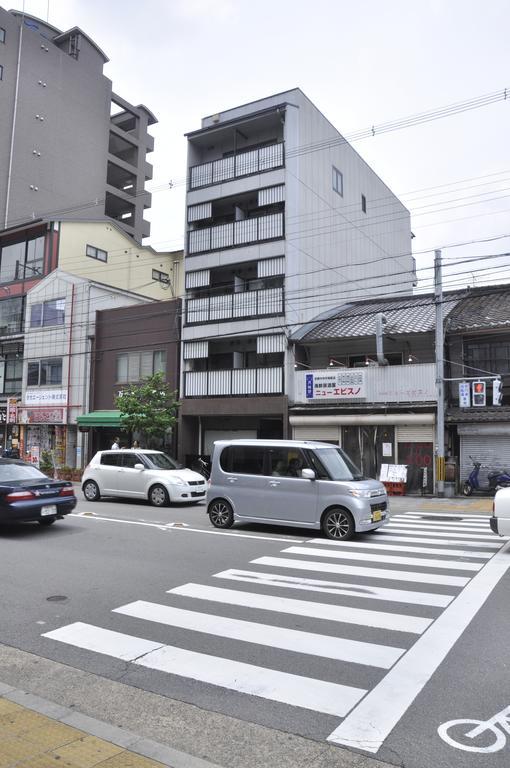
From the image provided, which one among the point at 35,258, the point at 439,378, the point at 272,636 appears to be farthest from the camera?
the point at 35,258

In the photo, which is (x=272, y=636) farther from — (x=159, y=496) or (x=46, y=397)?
(x=46, y=397)

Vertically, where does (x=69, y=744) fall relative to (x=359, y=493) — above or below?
below

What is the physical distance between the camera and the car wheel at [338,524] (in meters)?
10.8

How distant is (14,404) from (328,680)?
102 feet

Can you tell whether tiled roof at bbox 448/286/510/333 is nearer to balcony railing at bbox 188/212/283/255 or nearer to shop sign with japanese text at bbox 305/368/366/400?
shop sign with japanese text at bbox 305/368/366/400

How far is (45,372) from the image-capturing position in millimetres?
31578

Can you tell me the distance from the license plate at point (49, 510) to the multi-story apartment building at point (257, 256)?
1299cm

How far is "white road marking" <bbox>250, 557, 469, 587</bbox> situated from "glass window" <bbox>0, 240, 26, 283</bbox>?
101 ft

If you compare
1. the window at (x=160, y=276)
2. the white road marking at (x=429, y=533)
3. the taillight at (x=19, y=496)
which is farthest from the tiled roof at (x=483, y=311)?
the window at (x=160, y=276)

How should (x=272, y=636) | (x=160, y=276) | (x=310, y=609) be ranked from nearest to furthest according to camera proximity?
(x=272, y=636)
(x=310, y=609)
(x=160, y=276)

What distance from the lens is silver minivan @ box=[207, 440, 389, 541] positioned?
1083 centimetres

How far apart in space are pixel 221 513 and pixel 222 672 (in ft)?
25.1

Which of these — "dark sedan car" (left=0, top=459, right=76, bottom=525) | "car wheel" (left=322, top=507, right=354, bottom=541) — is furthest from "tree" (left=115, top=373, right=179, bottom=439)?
"car wheel" (left=322, top=507, right=354, bottom=541)

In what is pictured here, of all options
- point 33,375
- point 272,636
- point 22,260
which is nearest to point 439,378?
point 272,636
